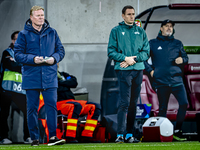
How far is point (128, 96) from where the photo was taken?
174 inches

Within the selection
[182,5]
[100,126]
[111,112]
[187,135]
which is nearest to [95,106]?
[100,126]

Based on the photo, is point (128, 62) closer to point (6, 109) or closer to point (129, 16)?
point (129, 16)

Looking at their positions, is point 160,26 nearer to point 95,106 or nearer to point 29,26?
point 95,106

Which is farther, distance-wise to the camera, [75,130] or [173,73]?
[173,73]

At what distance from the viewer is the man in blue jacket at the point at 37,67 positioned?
4.05 m

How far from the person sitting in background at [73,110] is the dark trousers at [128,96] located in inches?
15.8

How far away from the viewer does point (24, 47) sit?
4156mm

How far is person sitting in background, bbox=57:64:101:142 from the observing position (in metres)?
4.46

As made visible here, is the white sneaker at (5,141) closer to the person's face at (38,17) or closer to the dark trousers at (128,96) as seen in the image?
the dark trousers at (128,96)

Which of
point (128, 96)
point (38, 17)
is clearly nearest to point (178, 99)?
point (128, 96)

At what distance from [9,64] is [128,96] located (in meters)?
1.67

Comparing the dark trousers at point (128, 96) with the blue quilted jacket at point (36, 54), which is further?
the dark trousers at point (128, 96)

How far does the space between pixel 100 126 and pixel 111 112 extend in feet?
1.71

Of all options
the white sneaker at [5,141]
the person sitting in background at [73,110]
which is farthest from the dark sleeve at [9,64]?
the white sneaker at [5,141]
